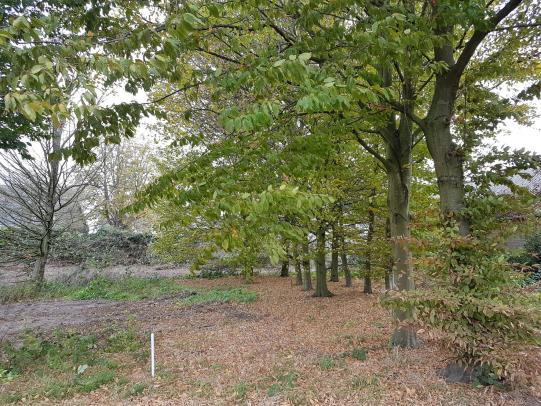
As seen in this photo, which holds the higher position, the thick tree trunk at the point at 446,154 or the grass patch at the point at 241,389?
the thick tree trunk at the point at 446,154

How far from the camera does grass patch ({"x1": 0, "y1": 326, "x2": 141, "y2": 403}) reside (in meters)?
4.85

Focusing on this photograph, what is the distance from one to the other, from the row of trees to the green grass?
7150mm

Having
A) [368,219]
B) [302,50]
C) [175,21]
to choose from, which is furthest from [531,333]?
[368,219]

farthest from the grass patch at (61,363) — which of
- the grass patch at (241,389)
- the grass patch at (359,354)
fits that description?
the grass patch at (359,354)

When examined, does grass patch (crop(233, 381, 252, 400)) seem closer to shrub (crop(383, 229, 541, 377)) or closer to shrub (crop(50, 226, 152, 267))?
shrub (crop(383, 229, 541, 377))

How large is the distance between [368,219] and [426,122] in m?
5.34

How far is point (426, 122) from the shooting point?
16.0 ft

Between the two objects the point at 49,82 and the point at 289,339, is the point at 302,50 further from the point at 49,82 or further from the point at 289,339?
the point at 289,339

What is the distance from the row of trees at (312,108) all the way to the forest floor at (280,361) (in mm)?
708

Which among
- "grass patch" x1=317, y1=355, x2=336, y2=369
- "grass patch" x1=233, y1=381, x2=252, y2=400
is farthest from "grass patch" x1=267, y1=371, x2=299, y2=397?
"grass patch" x1=317, y1=355, x2=336, y2=369

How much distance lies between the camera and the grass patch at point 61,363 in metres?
4.85

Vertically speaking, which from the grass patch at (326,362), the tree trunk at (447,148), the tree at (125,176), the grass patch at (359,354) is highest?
the tree at (125,176)

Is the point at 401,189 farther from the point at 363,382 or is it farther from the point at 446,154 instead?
the point at 363,382

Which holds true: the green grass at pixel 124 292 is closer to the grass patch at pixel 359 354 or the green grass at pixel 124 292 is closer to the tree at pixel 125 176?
the grass patch at pixel 359 354
